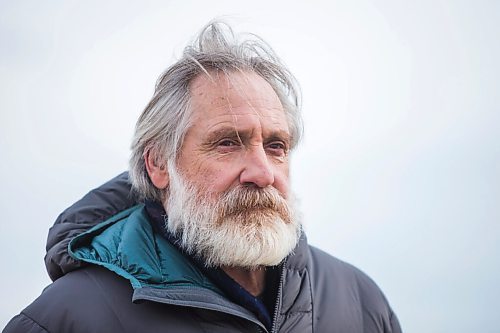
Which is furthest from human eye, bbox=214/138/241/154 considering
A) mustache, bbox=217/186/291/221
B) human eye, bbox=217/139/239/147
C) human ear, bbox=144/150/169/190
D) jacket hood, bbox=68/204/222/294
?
jacket hood, bbox=68/204/222/294

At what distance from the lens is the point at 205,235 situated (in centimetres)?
296

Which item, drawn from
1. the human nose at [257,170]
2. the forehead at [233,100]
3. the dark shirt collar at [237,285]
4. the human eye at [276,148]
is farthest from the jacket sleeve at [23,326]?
the human eye at [276,148]

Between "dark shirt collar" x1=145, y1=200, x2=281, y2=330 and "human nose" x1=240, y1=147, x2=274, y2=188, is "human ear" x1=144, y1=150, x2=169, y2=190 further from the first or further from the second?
"human nose" x1=240, y1=147, x2=274, y2=188

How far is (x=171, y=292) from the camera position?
8.46ft

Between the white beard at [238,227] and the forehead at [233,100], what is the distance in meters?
0.40

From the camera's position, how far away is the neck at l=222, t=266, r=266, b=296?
3.03 metres

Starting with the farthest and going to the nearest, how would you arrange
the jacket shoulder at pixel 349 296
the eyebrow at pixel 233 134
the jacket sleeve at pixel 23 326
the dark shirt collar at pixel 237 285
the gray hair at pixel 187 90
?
the gray hair at pixel 187 90 < the jacket shoulder at pixel 349 296 < the eyebrow at pixel 233 134 < the dark shirt collar at pixel 237 285 < the jacket sleeve at pixel 23 326

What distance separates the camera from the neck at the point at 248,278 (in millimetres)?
3031

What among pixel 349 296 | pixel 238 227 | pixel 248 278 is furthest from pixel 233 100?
pixel 349 296

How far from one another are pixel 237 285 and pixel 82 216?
0.96 meters

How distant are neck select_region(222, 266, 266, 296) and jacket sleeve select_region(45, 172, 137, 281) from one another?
0.78m

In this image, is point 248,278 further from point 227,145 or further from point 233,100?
point 233,100

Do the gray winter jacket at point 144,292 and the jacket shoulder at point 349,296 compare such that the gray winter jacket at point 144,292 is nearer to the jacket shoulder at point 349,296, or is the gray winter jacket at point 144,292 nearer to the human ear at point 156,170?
the jacket shoulder at point 349,296

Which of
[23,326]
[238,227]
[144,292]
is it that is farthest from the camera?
[238,227]
